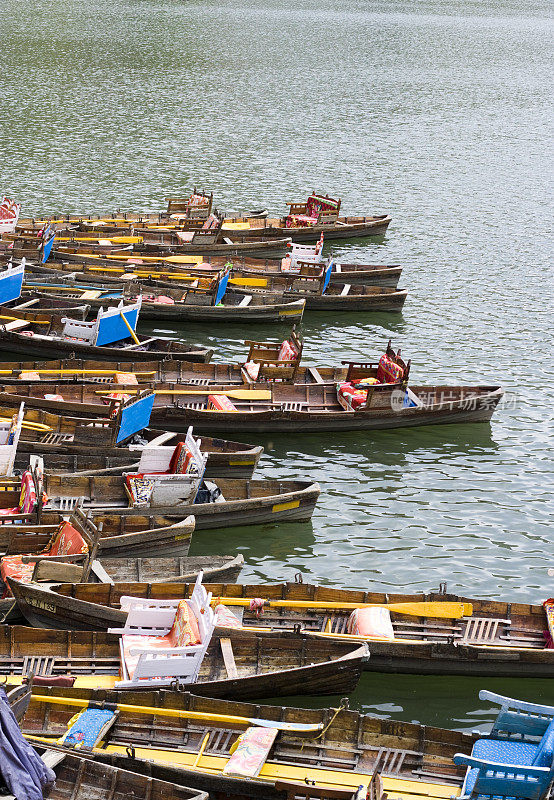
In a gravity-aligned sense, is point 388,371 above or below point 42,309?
above

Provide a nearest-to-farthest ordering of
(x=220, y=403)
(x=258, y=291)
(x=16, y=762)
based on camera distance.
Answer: (x=16, y=762) < (x=220, y=403) < (x=258, y=291)

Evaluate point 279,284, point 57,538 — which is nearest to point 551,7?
point 279,284

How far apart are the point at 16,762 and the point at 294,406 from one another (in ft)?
53.8

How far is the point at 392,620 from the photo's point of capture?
18203mm

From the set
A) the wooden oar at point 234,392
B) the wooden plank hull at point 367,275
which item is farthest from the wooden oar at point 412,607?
the wooden plank hull at point 367,275

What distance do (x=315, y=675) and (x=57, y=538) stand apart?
220 inches

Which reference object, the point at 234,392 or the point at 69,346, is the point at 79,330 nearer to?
the point at 69,346

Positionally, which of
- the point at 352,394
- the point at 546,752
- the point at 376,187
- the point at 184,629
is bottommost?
the point at 184,629

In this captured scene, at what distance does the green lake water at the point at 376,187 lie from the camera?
2267 centimetres

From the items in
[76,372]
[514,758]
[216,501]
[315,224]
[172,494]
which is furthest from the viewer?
[315,224]

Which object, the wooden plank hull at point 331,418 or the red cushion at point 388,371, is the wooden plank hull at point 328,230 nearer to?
the red cushion at point 388,371

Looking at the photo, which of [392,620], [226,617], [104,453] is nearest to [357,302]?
[104,453]

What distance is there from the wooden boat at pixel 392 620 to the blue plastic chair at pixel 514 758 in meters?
2.25

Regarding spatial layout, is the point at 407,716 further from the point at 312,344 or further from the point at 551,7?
the point at 551,7
